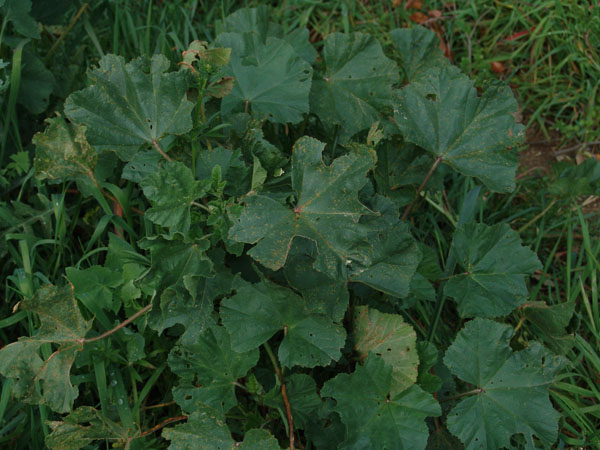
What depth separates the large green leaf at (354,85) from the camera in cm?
246

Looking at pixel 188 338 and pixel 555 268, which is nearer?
pixel 188 338

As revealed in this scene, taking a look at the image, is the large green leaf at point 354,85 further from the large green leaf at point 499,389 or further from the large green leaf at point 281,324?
the large green leaf at point 499,389

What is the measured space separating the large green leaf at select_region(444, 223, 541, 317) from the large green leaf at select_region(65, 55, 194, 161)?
43.1 inches

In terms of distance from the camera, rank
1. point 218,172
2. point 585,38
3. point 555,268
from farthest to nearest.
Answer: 1. point 585,38
2. point 555,268
3. point 218,172

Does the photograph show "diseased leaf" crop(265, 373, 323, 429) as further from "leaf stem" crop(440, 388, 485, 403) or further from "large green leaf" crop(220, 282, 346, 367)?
"leaf stem" crop(440, 388, 485, 403)

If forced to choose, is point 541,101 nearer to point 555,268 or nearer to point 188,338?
point 555,268

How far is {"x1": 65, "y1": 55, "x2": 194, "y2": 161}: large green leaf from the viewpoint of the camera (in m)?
2.03

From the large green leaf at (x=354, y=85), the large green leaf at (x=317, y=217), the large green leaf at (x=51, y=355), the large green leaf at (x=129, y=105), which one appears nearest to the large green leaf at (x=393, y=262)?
the large green leaf at (x=317, y=217)

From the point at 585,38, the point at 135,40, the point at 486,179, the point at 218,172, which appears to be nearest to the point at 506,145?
the point at 486,179

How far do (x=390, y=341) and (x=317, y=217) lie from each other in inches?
21.1

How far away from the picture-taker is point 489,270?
2217 millimetres

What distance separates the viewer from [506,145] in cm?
226

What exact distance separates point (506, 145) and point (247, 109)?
993mm

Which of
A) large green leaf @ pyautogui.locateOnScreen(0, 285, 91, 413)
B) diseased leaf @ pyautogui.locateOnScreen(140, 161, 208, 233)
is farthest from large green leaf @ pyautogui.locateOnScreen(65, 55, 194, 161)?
large green leaf @ pyautogui.locateOnScreen(0, 285, 91, 413)
